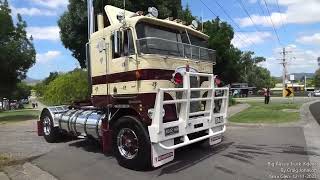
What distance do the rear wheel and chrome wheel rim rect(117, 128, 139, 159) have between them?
15.8 ft

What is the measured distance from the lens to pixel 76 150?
12.9 meters

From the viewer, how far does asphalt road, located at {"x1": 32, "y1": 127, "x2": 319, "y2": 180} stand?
368 inches

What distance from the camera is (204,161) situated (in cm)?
1056

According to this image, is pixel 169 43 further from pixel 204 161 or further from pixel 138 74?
pixel 204 161

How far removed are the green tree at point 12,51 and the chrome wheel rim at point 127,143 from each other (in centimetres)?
1978

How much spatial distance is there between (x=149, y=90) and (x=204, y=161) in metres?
2.15

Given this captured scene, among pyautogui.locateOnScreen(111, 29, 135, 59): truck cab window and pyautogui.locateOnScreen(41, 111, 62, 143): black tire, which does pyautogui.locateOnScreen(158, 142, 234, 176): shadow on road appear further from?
pyautogui.locateOnScreen(41, 111, 62, 143): black tire

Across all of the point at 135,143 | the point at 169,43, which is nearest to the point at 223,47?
the point at 169,43

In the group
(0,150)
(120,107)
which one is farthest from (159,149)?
(0,150)

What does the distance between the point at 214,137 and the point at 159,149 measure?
2.64m

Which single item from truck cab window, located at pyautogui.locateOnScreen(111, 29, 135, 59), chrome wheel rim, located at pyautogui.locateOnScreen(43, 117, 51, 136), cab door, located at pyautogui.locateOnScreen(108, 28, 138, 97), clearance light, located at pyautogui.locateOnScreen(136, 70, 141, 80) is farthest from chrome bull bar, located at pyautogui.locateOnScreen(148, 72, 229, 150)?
chrome wheel rim, located at pyautogui.locateOnScreen(43, 117, 51, 136)

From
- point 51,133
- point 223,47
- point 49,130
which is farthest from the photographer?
point 223,47

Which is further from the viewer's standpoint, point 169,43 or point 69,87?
point 69,87

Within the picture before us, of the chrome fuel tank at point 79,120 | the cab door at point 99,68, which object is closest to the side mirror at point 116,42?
the cab door at point 99,68
